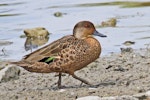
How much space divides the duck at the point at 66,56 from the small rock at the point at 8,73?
2.70ft

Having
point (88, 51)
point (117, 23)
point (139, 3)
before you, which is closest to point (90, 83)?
point (88, 51)

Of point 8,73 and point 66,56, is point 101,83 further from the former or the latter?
point 8,73

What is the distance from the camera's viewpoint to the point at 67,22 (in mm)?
14859

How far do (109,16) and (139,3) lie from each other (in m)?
1.90

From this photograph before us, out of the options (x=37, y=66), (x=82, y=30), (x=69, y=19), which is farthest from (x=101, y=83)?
(x=69, y=19)

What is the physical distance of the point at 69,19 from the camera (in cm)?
1507

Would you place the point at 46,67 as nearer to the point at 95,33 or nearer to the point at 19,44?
the point at 95,33

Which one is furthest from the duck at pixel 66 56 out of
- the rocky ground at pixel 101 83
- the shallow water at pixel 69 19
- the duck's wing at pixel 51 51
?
the shallow water at pixel 69 19

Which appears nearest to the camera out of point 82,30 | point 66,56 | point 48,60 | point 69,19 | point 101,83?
point 66,56

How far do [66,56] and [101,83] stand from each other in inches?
31.0

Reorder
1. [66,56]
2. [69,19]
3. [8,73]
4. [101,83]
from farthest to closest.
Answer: [69,19], [8,73], [101,83], [66,56]

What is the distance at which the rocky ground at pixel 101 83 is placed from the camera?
26.0 ft

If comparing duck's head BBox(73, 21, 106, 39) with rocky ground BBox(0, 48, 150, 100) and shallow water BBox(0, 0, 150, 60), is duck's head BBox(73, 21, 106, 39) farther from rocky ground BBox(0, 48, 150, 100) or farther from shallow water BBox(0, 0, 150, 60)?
shallow water BBox(0, 0, 150, 60)

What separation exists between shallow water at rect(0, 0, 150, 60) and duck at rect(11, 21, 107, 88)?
299 centimetres
